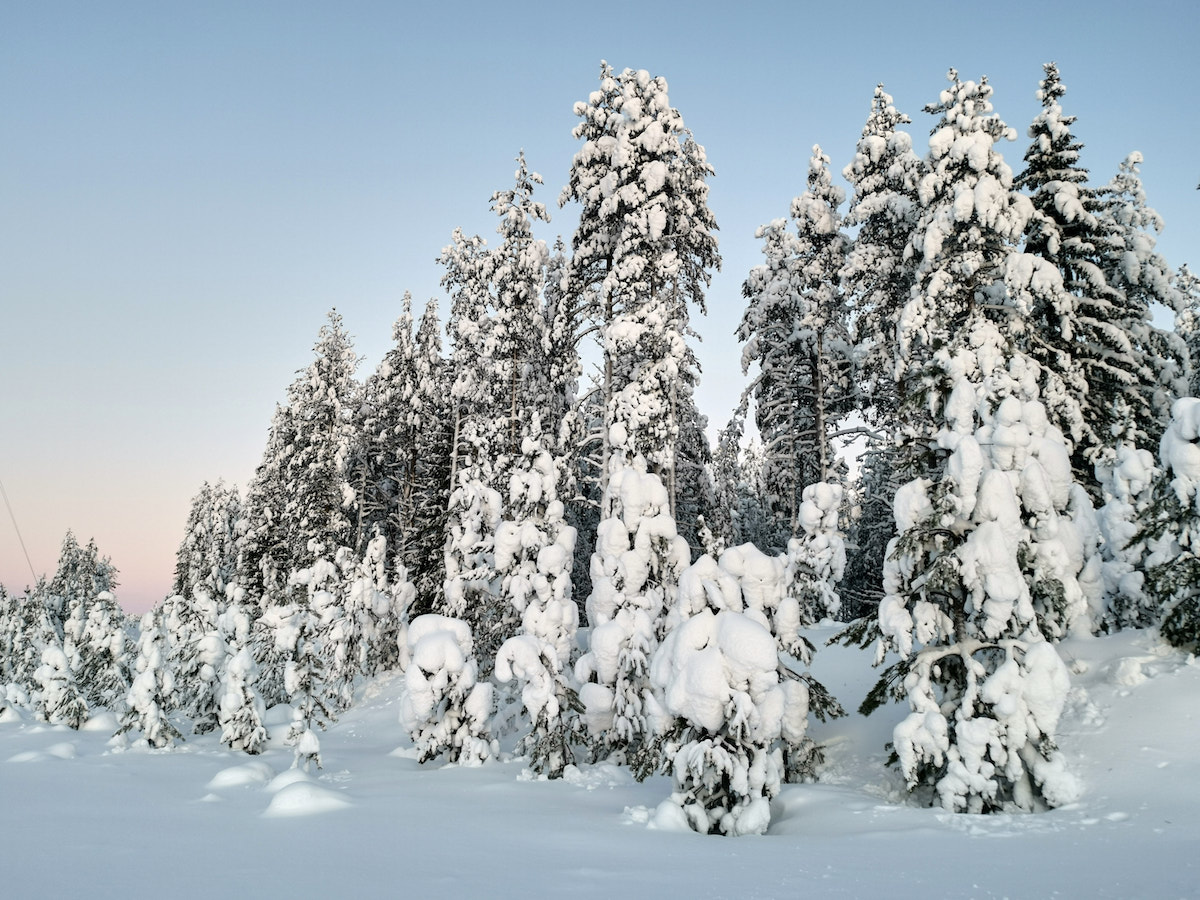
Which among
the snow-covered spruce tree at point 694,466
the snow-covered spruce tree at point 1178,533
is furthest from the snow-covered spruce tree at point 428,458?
the snow-covered spruce tree at point 1178,533

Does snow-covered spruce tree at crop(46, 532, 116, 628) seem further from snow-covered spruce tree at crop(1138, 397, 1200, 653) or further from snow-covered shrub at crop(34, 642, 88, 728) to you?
snow-covered spruce tree at crop(1138, 397, 1200, 653)

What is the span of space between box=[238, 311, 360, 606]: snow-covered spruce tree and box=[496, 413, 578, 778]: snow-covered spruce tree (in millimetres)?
12227

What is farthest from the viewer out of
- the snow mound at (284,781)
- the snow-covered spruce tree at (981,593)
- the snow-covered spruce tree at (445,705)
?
the snow-covered spruce tree at (445,705)

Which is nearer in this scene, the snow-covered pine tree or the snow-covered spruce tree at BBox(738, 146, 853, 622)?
the snow-covered pine tree

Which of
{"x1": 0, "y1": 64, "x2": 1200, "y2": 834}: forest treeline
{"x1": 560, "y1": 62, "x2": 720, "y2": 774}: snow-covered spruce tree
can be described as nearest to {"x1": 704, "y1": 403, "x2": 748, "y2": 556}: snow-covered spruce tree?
{"x1": 0, "y1": 64, "x2": 1200, "y2": 834}: forest treeline

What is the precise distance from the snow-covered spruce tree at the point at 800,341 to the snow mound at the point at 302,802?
62.8 feet

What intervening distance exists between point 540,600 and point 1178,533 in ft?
37.2

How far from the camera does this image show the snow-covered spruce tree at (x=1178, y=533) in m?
10.1

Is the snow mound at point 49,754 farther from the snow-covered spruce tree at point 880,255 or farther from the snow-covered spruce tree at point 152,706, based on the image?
the snow-covered spruce tree at point 880,255

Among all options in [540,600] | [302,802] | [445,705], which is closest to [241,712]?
[445,705]

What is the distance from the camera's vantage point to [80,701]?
17.0 meters

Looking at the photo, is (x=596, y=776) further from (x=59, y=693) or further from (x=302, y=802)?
(x=59, y=693)

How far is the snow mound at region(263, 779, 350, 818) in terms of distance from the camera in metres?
8.03

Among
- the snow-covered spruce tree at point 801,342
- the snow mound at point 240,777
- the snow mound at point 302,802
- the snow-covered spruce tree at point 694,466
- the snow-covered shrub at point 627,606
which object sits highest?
the snow-covered spruce tree at point 801,342
